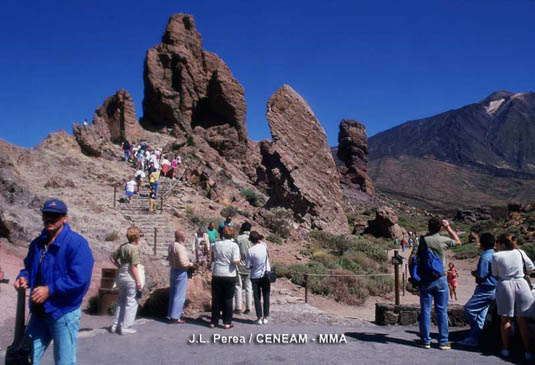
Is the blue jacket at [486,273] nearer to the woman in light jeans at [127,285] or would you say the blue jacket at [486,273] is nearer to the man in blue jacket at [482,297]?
the man in blue jacket at [482,297]

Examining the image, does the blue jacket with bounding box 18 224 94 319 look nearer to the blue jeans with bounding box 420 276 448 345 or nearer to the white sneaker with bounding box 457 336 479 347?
the blue jeans with bounding box 420 276 448 345

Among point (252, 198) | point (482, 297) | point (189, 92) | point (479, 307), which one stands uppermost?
point (189, 92)

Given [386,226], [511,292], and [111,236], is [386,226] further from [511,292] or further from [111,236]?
[511,292]

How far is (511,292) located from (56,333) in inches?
178

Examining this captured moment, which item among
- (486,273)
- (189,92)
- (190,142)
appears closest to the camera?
(486,273)

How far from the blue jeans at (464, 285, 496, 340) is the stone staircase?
8983 millimetres

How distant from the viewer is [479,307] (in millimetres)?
5496


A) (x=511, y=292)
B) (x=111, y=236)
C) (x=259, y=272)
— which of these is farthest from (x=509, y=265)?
(x=111, y=236)

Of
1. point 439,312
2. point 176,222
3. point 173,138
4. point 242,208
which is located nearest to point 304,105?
point 242,208

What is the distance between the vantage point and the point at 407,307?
6.93m

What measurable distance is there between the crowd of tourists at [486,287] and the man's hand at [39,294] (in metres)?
4.03

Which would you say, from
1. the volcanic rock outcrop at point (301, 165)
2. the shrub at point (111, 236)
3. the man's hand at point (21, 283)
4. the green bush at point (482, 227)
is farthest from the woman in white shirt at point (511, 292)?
the green bush at point (482, 227)

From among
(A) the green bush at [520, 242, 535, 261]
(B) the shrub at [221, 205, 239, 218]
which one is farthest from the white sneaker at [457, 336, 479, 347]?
(A) the green bush at [520, 242, 535, 261]

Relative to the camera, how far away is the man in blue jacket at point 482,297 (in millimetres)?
5426
